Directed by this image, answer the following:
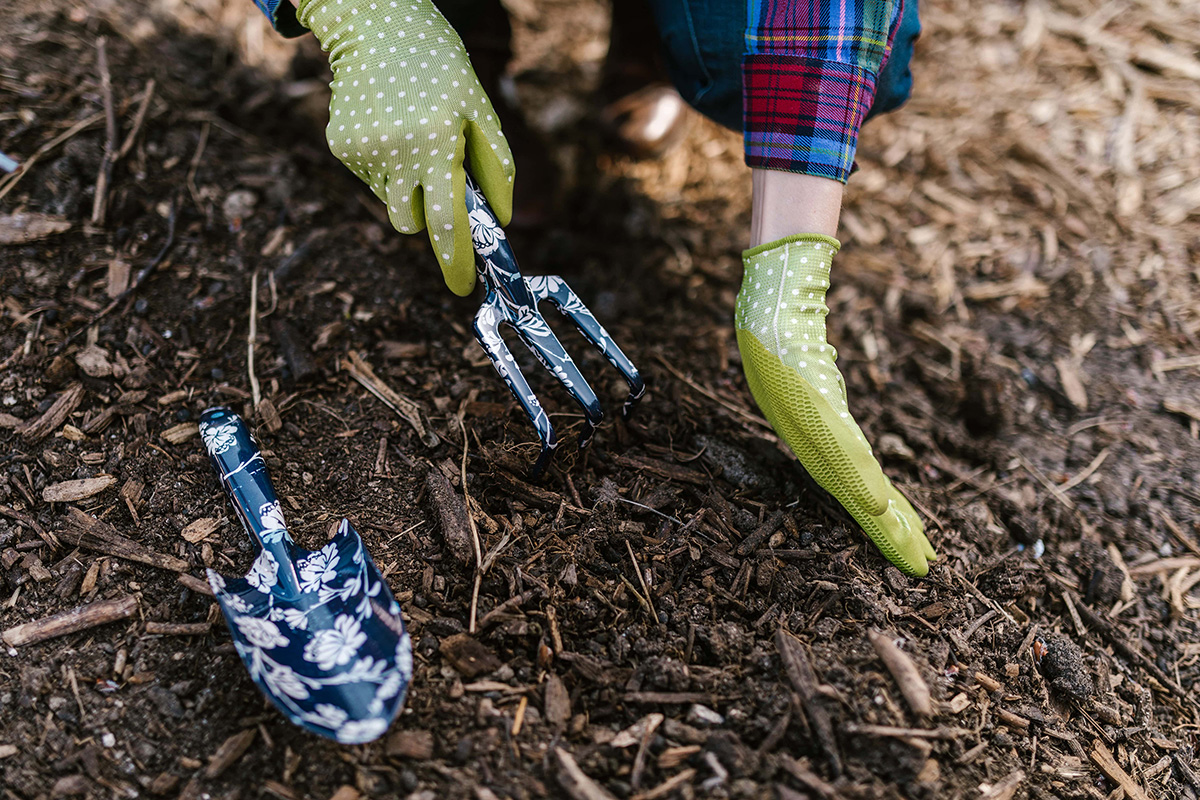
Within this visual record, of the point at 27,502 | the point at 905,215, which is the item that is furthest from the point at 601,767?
the point at 905,215

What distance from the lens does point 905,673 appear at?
4.41 ft

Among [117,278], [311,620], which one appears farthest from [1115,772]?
[117,278]

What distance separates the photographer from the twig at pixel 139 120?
6.36 feet

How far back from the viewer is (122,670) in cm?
133

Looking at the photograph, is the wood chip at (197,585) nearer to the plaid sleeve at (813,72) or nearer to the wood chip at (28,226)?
the wood chip at (28,226)

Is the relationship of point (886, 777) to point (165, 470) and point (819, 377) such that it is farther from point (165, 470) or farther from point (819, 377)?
point (165, 470)

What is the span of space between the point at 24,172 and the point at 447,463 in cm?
127

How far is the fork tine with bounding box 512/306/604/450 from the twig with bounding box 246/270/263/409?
63cm

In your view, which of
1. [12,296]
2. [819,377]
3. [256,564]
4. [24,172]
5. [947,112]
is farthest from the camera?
[947,112]

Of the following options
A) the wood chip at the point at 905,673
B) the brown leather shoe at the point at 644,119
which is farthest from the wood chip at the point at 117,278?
the wood chip at the point at 905,673

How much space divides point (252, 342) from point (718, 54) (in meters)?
1.28

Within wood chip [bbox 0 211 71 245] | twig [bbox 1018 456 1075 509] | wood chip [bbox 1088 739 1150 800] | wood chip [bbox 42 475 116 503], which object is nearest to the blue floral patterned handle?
wood chip [bbox 42 475 116 503]

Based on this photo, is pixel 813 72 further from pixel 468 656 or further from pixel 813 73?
pixel 468 656

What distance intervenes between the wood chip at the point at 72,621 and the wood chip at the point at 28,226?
92 cm
